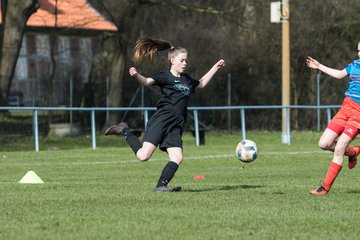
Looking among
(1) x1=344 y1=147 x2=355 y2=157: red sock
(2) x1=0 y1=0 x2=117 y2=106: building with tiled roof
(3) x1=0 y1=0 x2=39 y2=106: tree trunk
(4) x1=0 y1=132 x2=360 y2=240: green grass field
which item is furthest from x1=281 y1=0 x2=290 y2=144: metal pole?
(1) x1=344 y1=147 x2=355 y2=157: red sock

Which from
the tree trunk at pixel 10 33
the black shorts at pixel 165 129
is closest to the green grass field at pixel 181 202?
the black shorts at pixel 165 129

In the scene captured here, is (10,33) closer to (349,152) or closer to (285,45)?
(285,45)

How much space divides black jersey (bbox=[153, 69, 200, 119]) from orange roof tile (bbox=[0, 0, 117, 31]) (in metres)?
24.4

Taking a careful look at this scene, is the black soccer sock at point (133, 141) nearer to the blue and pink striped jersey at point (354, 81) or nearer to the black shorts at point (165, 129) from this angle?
the black shorts at point (165, 129)

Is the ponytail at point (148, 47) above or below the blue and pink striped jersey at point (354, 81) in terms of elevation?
above

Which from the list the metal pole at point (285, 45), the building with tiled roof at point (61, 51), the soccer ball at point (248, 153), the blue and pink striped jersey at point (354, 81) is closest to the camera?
the blue and pink striped jersey at point (354, 81)

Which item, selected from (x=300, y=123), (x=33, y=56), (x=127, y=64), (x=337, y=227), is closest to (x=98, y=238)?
(x=337, y=227)

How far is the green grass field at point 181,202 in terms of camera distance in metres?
7.95

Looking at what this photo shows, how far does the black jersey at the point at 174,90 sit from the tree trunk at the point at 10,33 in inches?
715

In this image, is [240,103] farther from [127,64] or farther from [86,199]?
[86,199]

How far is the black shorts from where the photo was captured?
11.4 meters

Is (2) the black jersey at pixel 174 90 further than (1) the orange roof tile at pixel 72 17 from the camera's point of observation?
No

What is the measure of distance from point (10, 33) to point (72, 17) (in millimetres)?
10019

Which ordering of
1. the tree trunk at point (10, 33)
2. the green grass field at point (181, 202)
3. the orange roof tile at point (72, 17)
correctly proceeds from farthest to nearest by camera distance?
1. the orange roof tile at point (72, 17)
2. the tree trunk at point (10, 33)
3. the green grass field at point (181, 202)
